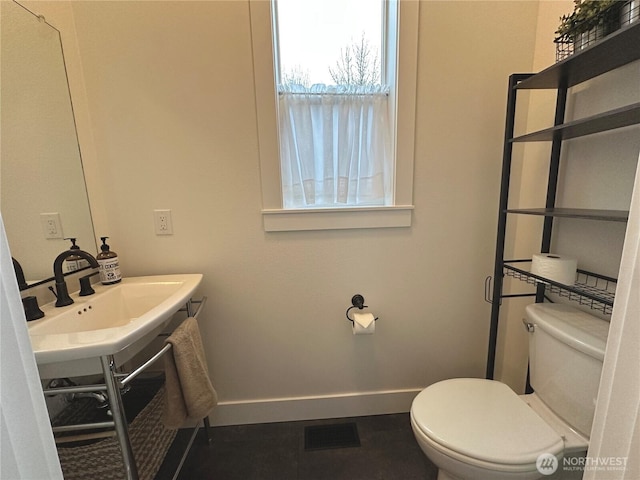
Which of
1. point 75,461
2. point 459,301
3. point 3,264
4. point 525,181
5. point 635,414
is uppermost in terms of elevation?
point 525,181

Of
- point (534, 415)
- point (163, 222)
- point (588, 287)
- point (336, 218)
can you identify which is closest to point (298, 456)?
point (534, 415)

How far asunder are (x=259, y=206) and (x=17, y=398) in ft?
3.20

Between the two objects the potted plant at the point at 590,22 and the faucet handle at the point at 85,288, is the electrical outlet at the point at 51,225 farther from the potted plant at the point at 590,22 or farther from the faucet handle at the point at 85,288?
the potted plant at the point at 590,22

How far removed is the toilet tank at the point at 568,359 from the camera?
89 cm

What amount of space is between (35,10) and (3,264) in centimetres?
122

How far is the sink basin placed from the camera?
69 centimetres

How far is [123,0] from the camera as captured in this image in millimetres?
1146

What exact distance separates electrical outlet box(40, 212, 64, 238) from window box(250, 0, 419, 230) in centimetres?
84

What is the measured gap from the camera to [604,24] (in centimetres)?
85

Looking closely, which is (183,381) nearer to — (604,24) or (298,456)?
(298,456)

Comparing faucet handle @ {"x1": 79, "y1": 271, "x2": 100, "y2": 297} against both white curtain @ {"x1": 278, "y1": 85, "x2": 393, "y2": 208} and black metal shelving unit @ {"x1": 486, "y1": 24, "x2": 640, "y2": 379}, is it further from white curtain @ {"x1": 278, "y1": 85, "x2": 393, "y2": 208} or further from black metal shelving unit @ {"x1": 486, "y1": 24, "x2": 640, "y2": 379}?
black metal shelving unit @ {"x1": 486, "y1": 24, "x2": 640, "y2": 379}

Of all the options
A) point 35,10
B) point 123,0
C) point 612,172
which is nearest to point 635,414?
point 612,172

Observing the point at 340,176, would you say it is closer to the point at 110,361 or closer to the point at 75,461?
the point at 110,361

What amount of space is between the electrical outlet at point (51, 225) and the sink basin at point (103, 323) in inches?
10.0
